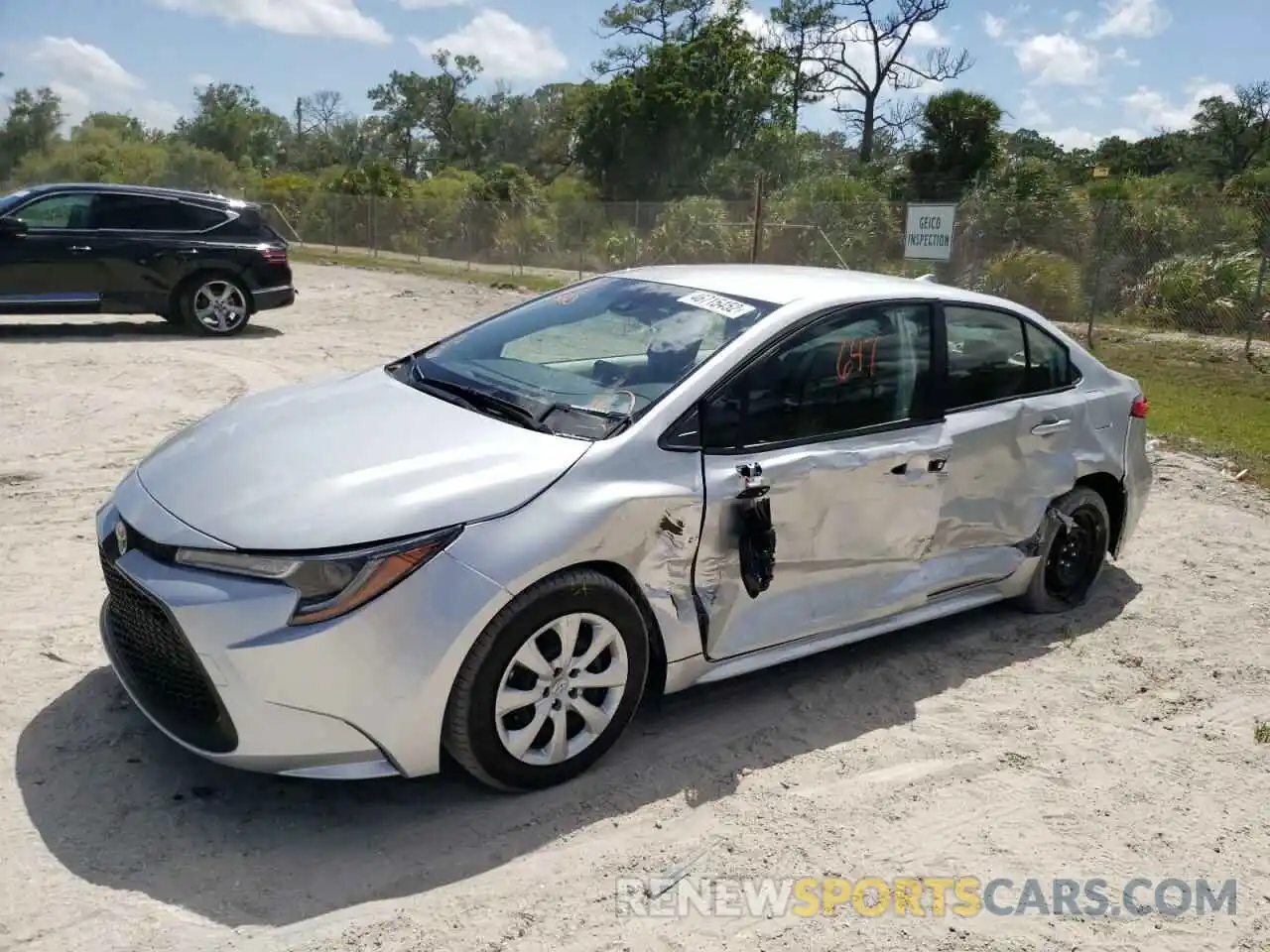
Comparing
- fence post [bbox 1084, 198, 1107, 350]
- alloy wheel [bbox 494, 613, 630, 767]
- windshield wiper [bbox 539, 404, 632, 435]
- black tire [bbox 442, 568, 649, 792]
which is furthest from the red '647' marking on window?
fence post [bbox 1084, 198, 1107, 350]

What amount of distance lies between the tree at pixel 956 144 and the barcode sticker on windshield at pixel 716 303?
22.5 m

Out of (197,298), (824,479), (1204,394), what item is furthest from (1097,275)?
(824,479)

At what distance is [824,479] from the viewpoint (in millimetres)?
4035

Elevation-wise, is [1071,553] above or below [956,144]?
below

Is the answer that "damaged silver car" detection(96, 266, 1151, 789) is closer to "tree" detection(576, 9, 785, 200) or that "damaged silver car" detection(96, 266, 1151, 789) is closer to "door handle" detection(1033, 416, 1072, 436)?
"door handle" detection(1033, 416, 1072, 436)

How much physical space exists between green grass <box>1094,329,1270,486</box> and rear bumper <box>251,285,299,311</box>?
30.8 feet

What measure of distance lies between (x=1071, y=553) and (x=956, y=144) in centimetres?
2274

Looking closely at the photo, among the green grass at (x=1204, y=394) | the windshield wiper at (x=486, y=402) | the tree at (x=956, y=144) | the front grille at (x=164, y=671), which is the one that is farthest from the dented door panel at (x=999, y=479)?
the tree at (x=956, y=144)

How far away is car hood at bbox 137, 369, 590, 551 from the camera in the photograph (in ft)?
10.5

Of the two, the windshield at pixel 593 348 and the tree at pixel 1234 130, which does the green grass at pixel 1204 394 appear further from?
the tree at pixel 1234 130

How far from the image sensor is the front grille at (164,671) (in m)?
3.15

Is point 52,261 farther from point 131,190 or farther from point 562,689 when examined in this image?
point 562,689

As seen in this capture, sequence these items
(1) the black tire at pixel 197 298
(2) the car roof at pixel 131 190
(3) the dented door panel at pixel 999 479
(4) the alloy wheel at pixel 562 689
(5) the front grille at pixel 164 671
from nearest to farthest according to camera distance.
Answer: (5) the front grille at pixel 164 671 → (4) the alloy wheel at pixel 562 689 → (3) the dented door panel at pixel 999 479 → (2) the car roof at pixel 131 190 → (1) the black tire at pixel 197 298

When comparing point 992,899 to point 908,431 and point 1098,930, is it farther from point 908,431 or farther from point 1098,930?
point 908,431
